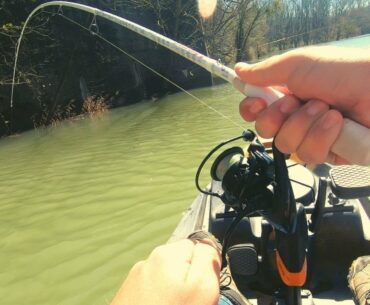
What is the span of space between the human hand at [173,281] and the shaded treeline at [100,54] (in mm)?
11049

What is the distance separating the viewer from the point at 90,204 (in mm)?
6750

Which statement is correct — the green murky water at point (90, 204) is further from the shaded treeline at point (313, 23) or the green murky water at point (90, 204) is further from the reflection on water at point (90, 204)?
the shaded treeline at point (313, 23)

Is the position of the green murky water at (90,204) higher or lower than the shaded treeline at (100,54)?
lower

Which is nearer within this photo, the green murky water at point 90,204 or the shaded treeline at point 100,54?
the green murky water at point 90,204

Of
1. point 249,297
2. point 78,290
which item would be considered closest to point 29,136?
point 78,290

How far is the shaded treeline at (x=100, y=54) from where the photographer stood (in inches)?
684

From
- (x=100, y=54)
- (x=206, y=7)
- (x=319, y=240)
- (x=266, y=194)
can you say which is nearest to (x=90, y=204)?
(x=319, y=240)

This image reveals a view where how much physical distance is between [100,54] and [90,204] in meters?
16.6

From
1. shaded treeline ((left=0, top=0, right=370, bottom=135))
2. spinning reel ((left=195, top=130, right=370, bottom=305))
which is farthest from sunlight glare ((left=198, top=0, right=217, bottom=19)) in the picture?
spinning reel ((left=195, top=130, right=370, bottom=305))

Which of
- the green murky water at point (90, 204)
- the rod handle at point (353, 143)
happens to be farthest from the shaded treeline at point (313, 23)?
the rod handle at point (353, 143)

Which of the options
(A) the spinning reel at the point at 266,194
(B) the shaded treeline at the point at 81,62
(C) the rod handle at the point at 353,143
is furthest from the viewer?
(B) the shaded treeline at the point at 81,62

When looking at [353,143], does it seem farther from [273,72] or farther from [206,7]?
[206,7]

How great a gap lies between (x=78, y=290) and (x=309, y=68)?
3.77 metres

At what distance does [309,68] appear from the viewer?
4.36 ft
